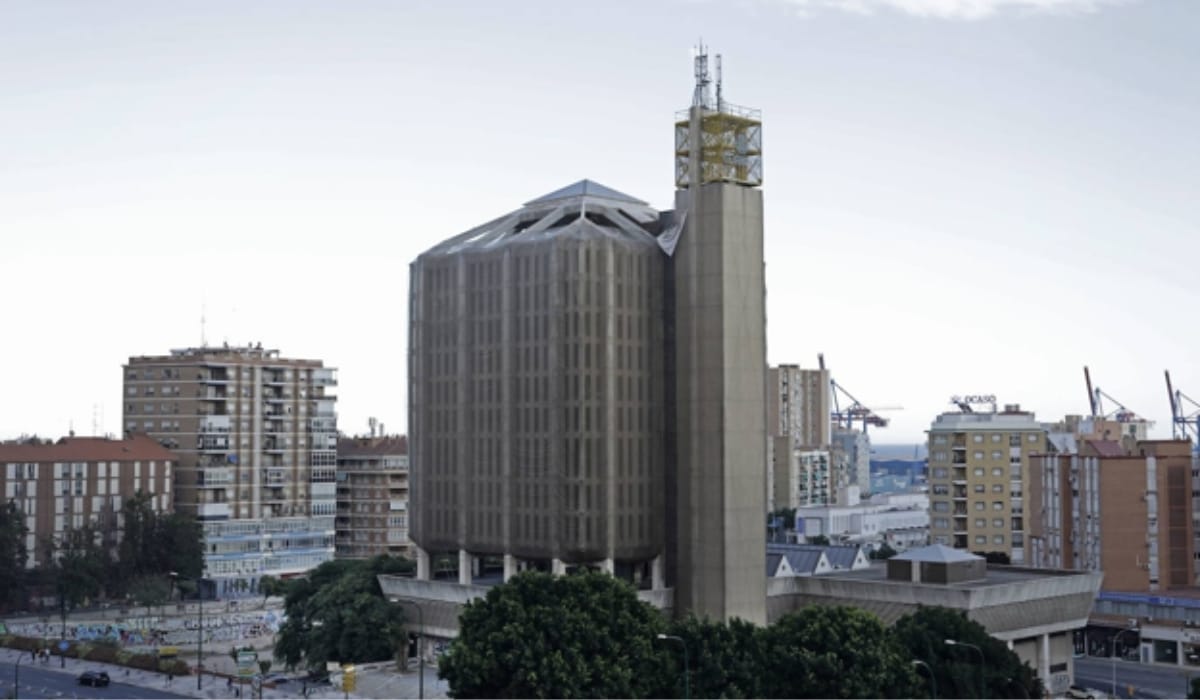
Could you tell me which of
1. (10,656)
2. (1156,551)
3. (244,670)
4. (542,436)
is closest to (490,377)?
(542,436)

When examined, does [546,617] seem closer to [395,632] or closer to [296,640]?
[395,632]

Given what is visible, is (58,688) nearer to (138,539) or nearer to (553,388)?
(553,388)

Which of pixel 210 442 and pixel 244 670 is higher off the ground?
pixel 210 442

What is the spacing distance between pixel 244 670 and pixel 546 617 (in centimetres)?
4099

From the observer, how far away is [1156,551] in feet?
455

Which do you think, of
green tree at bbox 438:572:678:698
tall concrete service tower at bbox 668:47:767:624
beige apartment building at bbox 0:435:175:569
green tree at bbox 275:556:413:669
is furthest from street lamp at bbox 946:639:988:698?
beige apartment building at bbox 0:435:175:569

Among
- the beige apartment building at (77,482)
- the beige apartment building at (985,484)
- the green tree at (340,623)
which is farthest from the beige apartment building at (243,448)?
the beige apartment building at (985,484)

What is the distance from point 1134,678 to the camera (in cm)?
12375

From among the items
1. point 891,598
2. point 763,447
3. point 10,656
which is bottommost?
point 10,656

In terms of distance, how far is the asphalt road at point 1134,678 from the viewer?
4545 inches

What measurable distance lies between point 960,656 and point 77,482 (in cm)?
12584

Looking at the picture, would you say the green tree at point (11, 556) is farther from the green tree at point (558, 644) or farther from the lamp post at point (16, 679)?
the green tree at point (558, 644)

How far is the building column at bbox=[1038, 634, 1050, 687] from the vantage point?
388 ft

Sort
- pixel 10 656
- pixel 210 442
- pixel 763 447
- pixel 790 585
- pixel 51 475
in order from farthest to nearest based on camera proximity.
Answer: pixel 210 442
pixel 51 475
pixel 10 656
pixel 790 585
pixel 763 447
